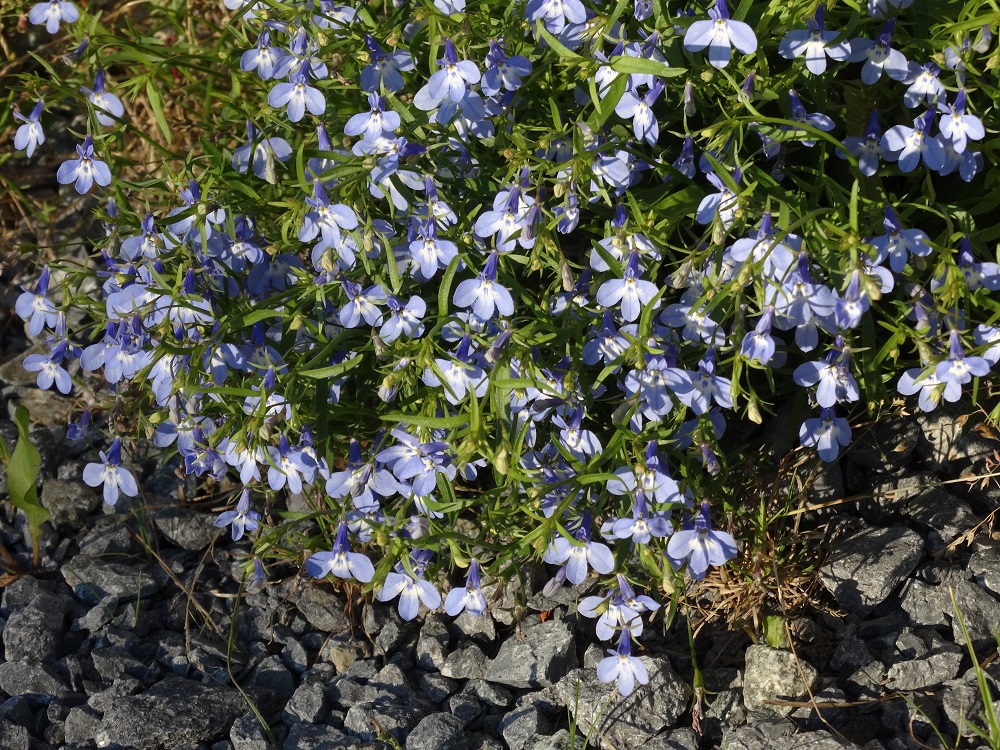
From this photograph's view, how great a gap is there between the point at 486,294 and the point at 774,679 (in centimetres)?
119

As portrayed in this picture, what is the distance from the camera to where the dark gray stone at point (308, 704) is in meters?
2.79

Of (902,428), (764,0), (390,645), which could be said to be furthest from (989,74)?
(390,645)

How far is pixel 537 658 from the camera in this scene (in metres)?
2.87

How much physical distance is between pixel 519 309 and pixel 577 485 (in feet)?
1.81

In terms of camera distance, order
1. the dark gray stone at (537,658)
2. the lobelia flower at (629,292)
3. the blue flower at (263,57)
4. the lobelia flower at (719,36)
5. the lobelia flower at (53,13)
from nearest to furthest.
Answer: the lobelia flower at (719,36) < the lobelia flower at (629,292) < the dark gray stone at (537,658) < the blue flower at (263,57) < the lobelia flower at (53,13)

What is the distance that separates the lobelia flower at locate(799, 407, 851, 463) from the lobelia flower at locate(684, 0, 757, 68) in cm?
89

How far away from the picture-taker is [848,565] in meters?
2.93

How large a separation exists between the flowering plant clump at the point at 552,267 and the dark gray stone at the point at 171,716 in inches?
16.5

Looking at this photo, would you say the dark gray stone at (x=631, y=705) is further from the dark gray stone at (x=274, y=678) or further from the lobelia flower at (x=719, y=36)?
the lobelia flower at (x=719, y=36)

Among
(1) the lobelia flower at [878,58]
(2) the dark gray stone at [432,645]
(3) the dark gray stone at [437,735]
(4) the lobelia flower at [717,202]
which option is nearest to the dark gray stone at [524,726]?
(3) the dark gray stone at [437,735]

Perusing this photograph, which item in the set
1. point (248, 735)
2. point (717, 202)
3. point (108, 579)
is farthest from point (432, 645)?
point (717, 202)

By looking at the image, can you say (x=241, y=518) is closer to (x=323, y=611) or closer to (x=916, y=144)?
(x=323, y=611)

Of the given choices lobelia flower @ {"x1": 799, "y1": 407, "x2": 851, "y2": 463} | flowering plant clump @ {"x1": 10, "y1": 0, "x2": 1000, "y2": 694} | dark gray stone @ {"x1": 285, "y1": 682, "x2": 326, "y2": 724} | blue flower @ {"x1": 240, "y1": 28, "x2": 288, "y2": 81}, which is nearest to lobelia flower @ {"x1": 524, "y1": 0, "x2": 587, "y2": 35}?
flowering plant clump @ {"x1": 10, "y1": 0, "x2": 1000, "y2": 694}

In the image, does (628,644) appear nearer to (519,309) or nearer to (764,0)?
(519,309)
